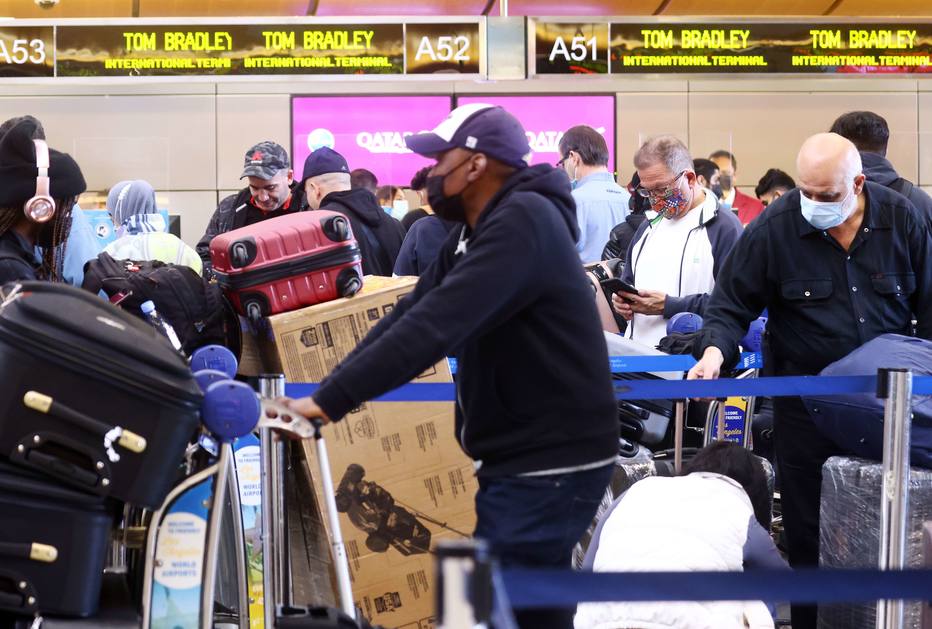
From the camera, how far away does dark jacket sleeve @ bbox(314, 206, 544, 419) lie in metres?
2.67

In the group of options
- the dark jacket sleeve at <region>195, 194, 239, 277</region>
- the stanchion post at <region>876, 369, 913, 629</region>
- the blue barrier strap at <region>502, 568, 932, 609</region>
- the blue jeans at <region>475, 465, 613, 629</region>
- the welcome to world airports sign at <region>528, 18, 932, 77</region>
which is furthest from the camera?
the welcome to world airports sign at <region>528, 18, 932, 77</region>

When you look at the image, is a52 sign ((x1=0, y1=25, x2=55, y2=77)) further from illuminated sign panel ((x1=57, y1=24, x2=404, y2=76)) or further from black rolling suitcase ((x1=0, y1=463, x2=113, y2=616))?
black rolling suitcase ((x1=0, y1=463, x2=113, y2=616))

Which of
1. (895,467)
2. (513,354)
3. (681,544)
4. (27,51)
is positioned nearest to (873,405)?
(895,467)

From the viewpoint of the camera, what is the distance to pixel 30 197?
10.7 ft

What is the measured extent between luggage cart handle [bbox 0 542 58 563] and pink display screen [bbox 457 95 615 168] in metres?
8.31

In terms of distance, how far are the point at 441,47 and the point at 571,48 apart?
1012 millimetres

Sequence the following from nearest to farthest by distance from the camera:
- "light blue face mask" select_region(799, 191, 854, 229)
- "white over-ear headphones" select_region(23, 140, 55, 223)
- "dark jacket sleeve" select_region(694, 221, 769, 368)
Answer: "white over-ear headphones" select_region(23, 140, 55, 223) → "light blue face mask" select_region(799, 191, 854, 229) → "dark jacket sleeve" select_region(694, 221, 769, 368)

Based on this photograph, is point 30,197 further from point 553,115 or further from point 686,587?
point 553,115

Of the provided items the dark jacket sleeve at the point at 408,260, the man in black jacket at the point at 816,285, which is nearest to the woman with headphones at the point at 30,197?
the man in black jacket at the point at 816,285

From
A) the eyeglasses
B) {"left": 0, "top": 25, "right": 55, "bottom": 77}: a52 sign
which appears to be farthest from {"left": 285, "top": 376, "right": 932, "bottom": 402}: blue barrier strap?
{"left": 0, "top": 25, "right": 55, "bottom": 77}: a52 sign

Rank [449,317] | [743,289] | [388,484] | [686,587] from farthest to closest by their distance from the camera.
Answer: [743,289], [388,484], [449,317], [686,587]

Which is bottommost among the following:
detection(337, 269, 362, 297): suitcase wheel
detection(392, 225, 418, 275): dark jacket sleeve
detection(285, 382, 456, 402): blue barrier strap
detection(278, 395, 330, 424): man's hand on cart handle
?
detection(285, 382, 456, 402): blue barrier strap

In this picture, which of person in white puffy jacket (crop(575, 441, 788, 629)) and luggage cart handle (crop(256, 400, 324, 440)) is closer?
luggage cart handle (crop(256, 400, 324, 440))

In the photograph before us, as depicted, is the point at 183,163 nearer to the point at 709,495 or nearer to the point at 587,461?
the point at 709,495
